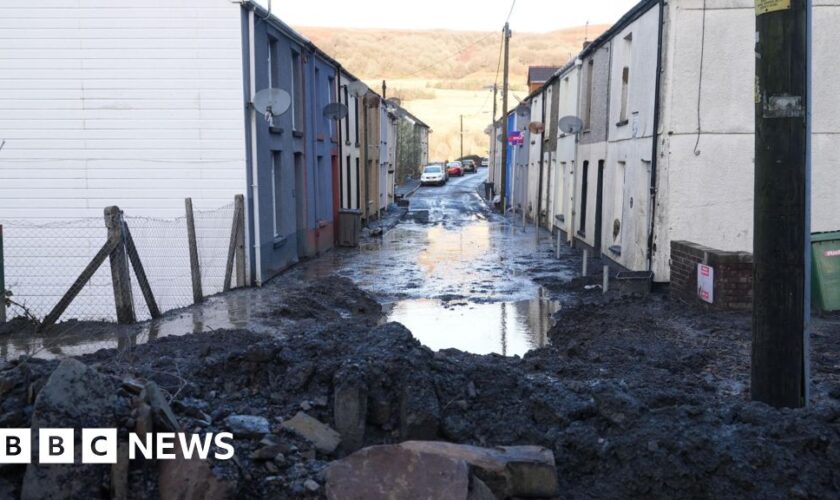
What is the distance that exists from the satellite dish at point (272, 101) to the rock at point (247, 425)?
9853 mm

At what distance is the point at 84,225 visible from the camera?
14.7 meters

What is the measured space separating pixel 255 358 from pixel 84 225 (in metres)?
10.4

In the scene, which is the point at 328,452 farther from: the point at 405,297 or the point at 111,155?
the point at 111,155

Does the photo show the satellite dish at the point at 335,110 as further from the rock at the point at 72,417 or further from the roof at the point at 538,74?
the roof at the point at 538,74

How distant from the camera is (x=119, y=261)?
9875 mm

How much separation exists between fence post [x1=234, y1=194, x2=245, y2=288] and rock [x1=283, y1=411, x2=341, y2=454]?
9.50 metres

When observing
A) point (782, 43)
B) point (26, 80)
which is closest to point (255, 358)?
point (782, 43)

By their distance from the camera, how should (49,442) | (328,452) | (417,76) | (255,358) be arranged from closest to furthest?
1. (49,442)
2. (328,452)
3. (255,358)
4. (417,76)

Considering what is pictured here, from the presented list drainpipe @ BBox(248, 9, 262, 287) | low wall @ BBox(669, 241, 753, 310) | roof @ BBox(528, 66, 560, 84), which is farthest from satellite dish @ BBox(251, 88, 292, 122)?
roof @ BBox(528, 66, 560, 84)

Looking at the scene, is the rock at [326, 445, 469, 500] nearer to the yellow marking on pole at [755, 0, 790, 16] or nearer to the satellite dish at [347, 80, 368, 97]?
the yellow marking on pole at [755, 0, 790, 16]

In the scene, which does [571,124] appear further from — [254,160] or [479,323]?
[479,323]

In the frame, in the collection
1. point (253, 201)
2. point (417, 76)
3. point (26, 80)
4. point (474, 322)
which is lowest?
point (474, 322)

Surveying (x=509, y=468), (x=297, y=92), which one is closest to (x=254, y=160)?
(x=297, y=92)

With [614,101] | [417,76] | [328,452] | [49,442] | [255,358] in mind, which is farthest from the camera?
[417,76]
